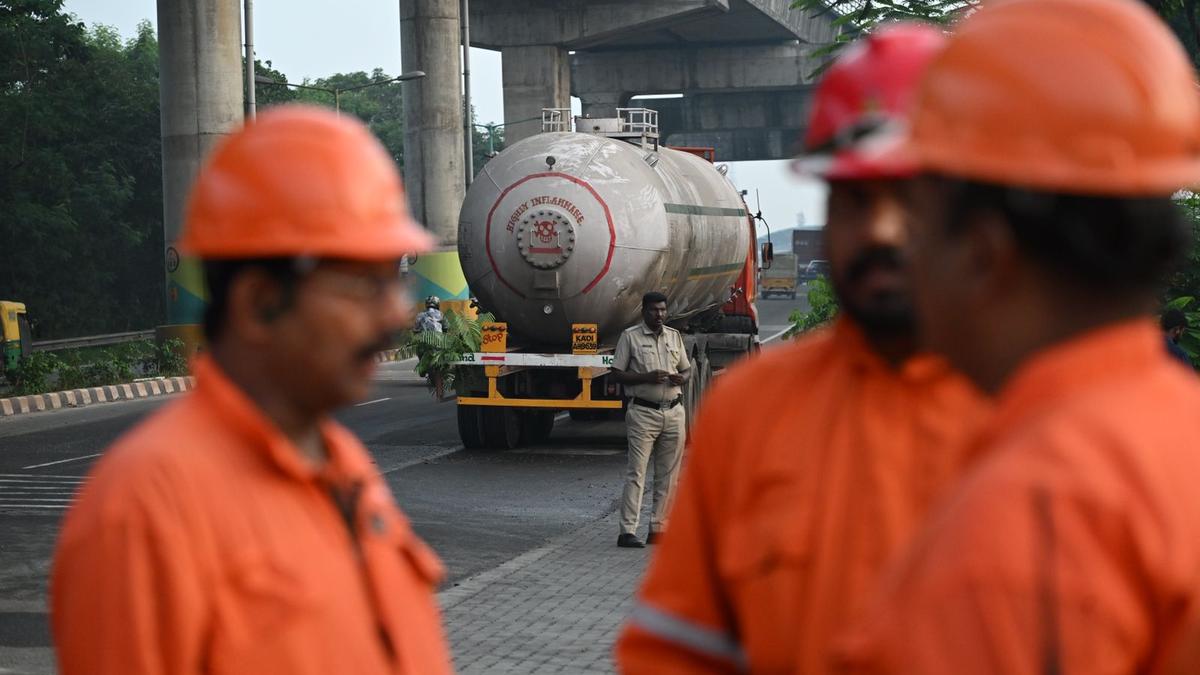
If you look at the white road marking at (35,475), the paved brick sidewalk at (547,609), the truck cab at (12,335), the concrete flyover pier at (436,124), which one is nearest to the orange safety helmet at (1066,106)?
the paved brick sidewalk at (547,609)

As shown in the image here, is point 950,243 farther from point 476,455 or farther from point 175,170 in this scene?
point 175,170

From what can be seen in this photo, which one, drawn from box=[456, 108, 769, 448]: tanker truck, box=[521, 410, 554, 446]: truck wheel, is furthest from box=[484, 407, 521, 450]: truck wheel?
box=[521, 410, 554, 446]: truck wheel

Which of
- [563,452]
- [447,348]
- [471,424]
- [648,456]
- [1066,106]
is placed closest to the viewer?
[1066,106]

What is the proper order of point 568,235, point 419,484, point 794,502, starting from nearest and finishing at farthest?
point 794,502 < point 419,484 < point 568,235

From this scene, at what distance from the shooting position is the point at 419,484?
17.0 meters

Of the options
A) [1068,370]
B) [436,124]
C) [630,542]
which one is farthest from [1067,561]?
[436,124]

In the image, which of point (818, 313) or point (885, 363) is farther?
point (818, 313)

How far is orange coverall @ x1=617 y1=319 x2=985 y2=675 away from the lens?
8.64 ft

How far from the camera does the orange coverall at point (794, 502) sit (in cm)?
263

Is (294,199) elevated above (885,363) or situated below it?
above

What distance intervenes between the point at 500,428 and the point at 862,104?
56.1 ft

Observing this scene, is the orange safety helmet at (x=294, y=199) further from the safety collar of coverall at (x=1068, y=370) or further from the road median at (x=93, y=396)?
the road median at (x=93, y=396)

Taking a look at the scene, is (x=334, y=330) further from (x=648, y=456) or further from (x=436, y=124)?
(x=436, y=124)

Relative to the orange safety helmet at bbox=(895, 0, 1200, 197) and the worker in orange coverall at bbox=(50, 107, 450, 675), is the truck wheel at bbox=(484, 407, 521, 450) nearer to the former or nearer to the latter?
the worker in orange coverall at bbox=(50, 107, 450, 675)
